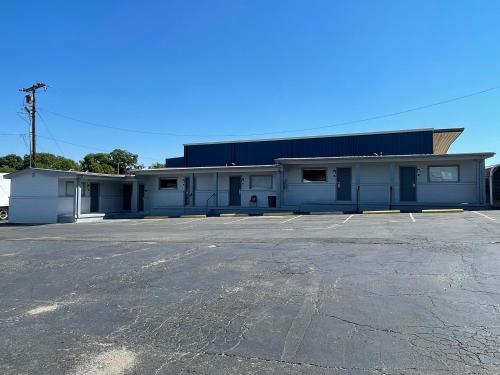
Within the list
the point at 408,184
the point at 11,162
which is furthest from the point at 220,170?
the point at 11,162

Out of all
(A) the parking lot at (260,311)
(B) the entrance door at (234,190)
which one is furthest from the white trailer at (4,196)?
(A) the parking lot at (260,311)

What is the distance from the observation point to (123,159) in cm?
9869

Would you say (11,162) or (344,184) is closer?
(344,184)

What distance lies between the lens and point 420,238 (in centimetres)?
1090

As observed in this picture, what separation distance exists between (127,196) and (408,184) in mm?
20536

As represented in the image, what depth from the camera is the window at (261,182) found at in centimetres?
2692

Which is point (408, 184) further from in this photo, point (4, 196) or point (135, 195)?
point (4, 196)

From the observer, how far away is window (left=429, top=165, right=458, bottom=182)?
75.7 feet

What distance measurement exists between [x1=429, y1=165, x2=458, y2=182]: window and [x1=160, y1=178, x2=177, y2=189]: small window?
16780 millimetres

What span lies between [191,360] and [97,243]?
32.3 feet

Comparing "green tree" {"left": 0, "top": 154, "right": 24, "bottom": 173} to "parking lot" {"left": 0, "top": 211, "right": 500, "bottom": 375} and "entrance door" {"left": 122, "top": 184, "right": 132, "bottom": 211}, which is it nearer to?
"entrance door" {"left": 122, "top": 184, "right": 132, "bottom": 211}

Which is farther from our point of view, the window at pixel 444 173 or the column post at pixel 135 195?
the column post at pixel 135 195

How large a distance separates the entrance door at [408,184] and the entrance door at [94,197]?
20.2 metres

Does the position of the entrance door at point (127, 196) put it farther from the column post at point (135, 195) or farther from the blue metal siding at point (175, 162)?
the blue metal siding at point (175, 162)
